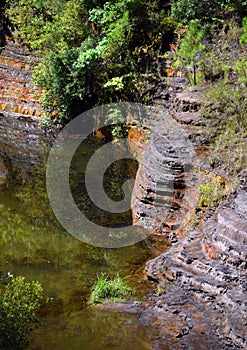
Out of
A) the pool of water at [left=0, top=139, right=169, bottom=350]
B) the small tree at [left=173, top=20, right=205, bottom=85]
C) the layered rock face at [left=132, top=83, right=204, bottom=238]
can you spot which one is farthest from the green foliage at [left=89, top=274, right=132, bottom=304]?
the small tree at [left=173, top=20, right=205, bottom=85]

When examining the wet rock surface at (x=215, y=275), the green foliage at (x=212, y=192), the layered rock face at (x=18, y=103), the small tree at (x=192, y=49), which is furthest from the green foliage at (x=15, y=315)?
the layered rock face at (x=18, y=103)

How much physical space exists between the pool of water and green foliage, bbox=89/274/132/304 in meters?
0.11

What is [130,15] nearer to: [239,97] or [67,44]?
[67,44]

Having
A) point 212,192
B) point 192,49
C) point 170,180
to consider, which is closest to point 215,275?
point 212,192

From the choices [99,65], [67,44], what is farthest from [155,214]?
[67,44]

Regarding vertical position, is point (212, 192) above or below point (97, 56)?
below

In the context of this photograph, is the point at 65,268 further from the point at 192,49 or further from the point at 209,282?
the point at 192,49

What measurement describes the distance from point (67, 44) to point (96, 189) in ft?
19.3

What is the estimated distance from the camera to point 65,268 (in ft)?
23.3

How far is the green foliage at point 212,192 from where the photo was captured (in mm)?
7483

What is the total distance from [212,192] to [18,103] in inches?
386

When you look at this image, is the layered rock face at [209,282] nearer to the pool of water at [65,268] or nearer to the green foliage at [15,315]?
the pool of water at [65,268]

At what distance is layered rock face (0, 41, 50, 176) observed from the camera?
13573 mm

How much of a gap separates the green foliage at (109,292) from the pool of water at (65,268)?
114 mm
